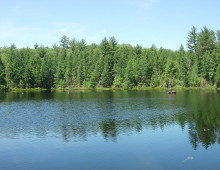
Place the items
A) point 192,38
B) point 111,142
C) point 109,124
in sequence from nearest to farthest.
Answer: point 111,142, point 109,124, point 192,38

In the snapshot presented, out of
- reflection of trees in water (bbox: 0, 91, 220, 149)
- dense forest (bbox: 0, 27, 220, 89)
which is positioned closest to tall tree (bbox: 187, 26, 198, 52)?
dense forest (bbox: 0, 27, 220, 89)

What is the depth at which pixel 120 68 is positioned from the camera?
515 feet

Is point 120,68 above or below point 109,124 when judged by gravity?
above

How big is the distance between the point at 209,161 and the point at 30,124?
28698 mm

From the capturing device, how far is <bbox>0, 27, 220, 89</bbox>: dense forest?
461ft

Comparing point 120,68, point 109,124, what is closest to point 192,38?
point 120,68

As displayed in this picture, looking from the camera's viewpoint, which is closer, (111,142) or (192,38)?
(111,142)

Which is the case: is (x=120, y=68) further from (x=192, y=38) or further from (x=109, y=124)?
(x=109, y=124)

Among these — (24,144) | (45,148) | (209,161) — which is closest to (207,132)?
(209,161)

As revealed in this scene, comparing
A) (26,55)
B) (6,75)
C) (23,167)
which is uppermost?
(26,55)

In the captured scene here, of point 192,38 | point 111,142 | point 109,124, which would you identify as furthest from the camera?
point 192,38

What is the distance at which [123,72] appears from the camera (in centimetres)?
15588

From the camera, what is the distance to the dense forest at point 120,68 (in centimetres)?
14038

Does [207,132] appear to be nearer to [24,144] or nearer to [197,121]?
[197,121]
